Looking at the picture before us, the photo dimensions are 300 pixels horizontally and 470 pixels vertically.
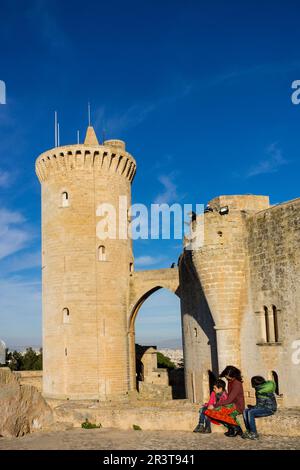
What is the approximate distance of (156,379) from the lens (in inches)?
1136

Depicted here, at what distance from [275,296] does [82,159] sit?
43.3ft

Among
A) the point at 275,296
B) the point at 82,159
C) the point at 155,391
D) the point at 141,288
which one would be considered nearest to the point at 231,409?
the point at 275,296

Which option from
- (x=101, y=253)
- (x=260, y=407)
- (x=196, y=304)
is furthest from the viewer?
(x=101, y=253)

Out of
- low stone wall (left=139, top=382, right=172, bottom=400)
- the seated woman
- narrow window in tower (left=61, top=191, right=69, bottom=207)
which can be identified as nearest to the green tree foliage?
low stone wall (left=139, top=382, right=172, bottom=400)

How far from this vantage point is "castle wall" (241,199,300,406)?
14.0 meters

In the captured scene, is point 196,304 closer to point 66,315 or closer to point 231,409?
point 66,315

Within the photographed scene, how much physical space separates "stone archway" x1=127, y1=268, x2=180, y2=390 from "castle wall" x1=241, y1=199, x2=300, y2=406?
9.42 m

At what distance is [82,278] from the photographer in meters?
23.4

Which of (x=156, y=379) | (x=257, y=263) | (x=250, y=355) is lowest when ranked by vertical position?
(x=156, y=379)

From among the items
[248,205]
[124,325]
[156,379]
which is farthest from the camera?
[156,379]
